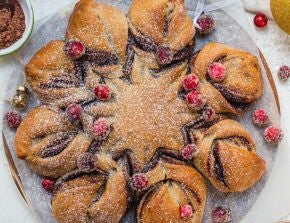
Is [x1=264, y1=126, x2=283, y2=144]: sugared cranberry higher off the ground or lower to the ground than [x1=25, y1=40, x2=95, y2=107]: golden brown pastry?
lower

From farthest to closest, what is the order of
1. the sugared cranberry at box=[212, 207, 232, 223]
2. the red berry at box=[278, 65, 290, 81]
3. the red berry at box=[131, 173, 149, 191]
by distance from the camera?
the red berry at box=[278, 65, 290, 81] → the sugared cranberry at box=[212, 207, 232, 223] → the red berry at box=[131, 173, 149, 191]

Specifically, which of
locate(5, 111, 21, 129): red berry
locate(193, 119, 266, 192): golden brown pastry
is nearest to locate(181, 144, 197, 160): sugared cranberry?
locate(193, 119, 266, 192): golden brown pastry

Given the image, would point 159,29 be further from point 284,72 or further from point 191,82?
point 284,72

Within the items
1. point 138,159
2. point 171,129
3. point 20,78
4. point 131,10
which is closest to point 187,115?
point 171,129

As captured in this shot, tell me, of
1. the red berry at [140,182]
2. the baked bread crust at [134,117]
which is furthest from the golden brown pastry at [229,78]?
the red berry at [140,182]

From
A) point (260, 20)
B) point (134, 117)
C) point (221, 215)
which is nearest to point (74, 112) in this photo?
point (134, 117)

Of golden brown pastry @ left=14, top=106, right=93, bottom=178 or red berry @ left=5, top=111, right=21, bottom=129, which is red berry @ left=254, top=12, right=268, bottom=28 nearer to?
golden brown pastry @ left=14, top=106, right=93, bottom=178

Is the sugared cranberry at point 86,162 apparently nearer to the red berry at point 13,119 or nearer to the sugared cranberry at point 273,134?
the red berry at point 13,119
